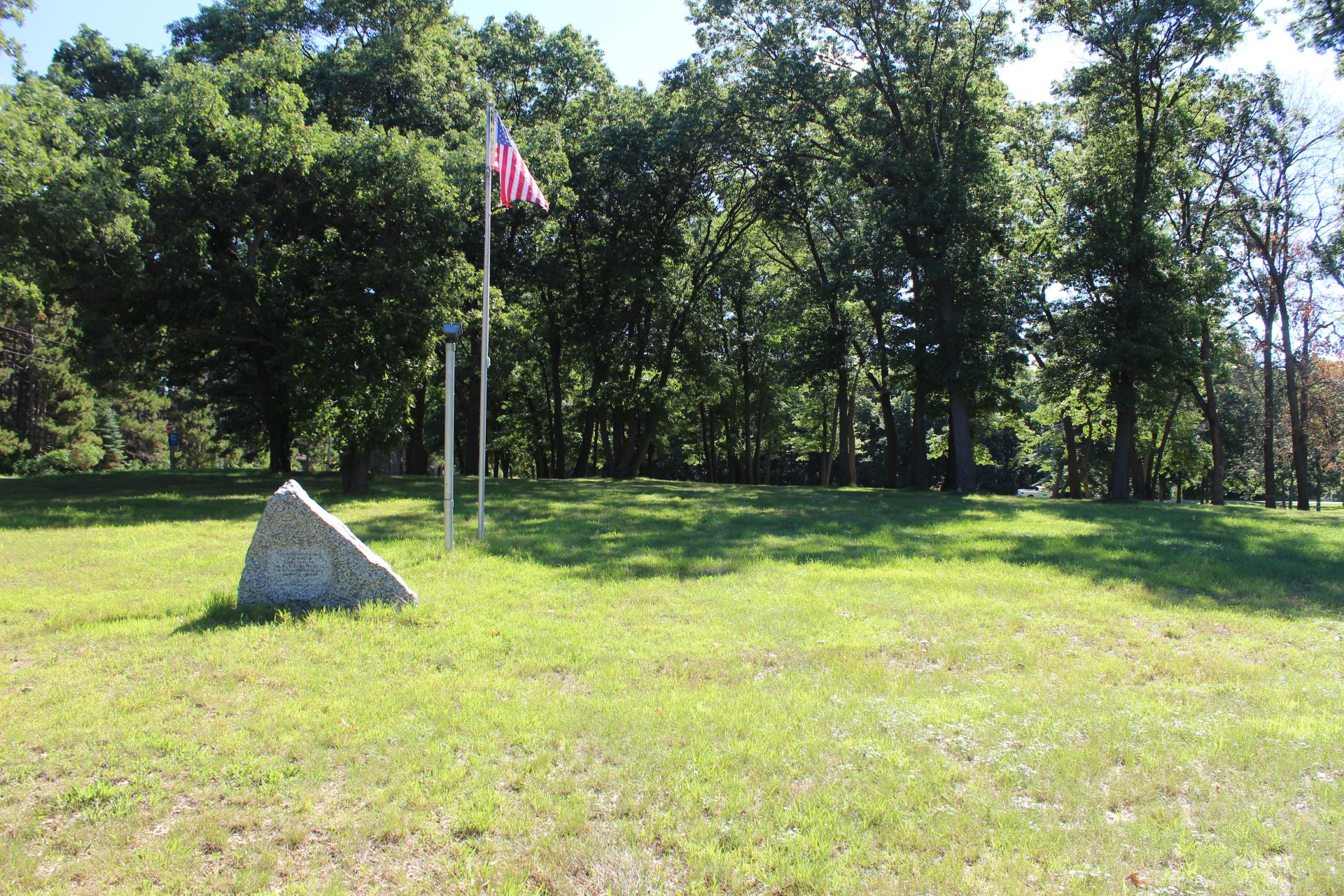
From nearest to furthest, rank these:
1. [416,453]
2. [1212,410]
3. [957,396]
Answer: [957,396] → [1212,410] → [416,453]

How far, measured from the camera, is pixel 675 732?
4734 mm

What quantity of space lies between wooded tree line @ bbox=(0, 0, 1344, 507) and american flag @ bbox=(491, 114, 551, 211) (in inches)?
288

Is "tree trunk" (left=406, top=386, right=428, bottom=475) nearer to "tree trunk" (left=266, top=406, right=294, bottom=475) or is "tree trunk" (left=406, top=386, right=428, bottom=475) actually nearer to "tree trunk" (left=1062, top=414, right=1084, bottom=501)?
"tree trunk" (left=266, top=406, right=294, bottom=475)

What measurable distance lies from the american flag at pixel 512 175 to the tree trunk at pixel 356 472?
9933mm

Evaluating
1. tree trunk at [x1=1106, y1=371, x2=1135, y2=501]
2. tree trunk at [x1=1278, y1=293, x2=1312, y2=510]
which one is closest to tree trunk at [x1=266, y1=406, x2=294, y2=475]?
tree trunk at [x1=1106, y1=371, x2=1135, y2=501]

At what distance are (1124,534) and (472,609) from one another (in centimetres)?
1120

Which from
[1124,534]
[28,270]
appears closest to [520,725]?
[1124,534]

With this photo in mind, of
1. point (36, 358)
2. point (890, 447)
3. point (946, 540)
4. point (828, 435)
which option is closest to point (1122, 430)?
point (890, 447)

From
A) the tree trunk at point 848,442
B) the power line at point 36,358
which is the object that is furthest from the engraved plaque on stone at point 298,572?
the power line at point 36,358

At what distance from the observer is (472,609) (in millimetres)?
7473

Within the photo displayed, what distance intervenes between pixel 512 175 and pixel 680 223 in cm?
2036

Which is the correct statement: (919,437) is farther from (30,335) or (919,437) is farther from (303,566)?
(30,335)

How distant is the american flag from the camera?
10039 mm

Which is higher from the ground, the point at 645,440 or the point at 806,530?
the point at 645,440
